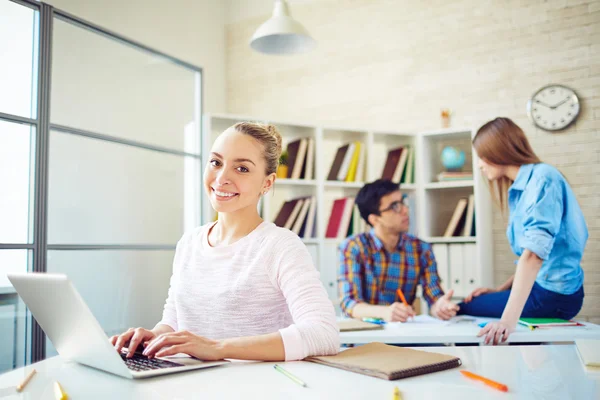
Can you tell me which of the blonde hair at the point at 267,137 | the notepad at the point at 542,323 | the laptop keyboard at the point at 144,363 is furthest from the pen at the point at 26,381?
the notepad at the point at 542,323

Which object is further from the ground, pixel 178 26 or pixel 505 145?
pixel 178 26

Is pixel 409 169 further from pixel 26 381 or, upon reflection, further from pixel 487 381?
pixel 26 381

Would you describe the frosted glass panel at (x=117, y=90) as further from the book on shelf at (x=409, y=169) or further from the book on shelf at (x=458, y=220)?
the book on shelf at (x=458, y=220)

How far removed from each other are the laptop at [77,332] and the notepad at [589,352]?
689 mm

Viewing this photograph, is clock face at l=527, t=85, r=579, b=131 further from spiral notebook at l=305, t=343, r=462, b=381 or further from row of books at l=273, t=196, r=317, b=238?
spiral notebook at l=305, t=343, r=462, b=381

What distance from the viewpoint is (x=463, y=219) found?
12.4 ft

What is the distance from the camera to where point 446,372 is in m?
0.97

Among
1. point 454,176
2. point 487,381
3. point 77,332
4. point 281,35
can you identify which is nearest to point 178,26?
point 281,35

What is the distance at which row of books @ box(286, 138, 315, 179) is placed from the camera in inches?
153

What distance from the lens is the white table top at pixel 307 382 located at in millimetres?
809

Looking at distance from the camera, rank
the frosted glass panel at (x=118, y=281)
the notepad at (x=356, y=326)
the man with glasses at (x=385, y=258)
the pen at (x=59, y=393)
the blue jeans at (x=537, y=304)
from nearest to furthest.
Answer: the pen at (x=59, y=393)
the notepad at (x=356, y=326)
the blue jeans at (x=537, y=304)
the man with glasses at (x=385, y=258)
the frosted glass panel at (x=118, y=281)

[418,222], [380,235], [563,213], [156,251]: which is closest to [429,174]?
[418,222]

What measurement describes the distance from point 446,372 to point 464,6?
12.2 feet

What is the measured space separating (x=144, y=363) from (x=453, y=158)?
3.25 metres
